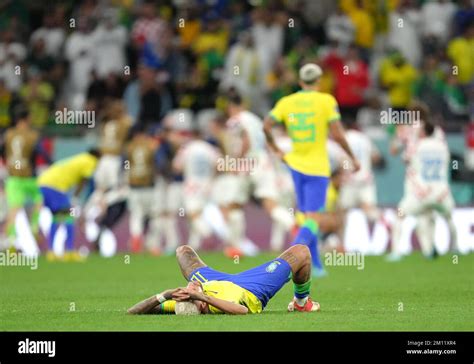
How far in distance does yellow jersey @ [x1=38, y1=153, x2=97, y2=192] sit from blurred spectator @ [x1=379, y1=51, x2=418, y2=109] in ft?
21.1

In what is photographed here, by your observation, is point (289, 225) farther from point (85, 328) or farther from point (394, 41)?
point (85, 328)

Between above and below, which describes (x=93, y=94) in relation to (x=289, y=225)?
above

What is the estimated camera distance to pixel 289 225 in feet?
77.2

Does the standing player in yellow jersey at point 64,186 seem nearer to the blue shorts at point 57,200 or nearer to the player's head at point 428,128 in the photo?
the blue shorts at point 57,200

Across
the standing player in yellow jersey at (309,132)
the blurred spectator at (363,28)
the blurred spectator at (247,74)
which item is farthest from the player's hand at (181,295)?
the blurred spectator at (363,28)

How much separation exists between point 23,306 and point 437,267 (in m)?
8.04

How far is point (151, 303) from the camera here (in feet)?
41.6

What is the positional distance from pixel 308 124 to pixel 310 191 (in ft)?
2.88

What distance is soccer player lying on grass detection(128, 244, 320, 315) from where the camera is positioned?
12375 mm

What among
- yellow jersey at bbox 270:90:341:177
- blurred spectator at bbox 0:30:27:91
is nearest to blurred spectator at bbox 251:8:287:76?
blurred spectator at bbox 0:30:27:91

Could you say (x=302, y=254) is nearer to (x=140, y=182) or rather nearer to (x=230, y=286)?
(x=230, y=286)

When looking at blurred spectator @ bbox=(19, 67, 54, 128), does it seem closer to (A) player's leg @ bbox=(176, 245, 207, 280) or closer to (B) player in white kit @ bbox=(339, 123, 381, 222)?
(B) player in white kit @ bbox=(339, 123, 381, 222)
